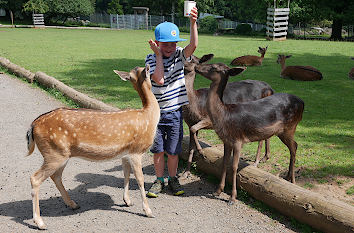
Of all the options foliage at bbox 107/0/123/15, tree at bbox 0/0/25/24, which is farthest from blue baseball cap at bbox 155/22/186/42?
foliage at bbox 107/0/123/15

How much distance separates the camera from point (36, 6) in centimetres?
5184

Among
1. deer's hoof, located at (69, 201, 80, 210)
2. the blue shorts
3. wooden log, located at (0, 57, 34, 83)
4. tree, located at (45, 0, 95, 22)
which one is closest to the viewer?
deer's hoof, located at (69, 201, 80, 210)

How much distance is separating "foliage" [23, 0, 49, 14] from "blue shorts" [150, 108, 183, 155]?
167 feet

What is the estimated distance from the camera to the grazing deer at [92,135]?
14.1ft

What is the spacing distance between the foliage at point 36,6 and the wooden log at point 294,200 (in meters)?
51.3

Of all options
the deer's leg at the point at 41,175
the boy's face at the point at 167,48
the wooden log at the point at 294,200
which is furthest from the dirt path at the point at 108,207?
the boy's face at the point at 167,48

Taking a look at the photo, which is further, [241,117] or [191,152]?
[191,152]

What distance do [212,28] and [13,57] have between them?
34509 millimetres

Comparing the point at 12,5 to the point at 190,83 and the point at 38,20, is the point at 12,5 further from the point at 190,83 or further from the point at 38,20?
the point at 190,83

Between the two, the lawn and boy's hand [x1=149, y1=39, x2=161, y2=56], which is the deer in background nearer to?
the lawn

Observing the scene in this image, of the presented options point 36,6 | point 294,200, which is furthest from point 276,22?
point 36,6

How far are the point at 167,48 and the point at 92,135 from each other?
147cm

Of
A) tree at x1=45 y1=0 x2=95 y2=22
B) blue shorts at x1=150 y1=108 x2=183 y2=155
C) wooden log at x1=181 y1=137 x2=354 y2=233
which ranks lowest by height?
wooden log at x1=181 y1=137 x2=354 y2=233

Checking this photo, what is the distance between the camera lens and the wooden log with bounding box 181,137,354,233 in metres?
4.09
